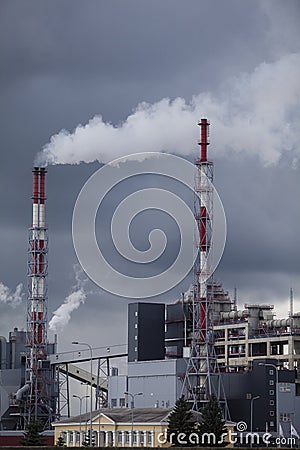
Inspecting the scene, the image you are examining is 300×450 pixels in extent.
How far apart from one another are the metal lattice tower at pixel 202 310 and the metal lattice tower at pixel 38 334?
18.2 m

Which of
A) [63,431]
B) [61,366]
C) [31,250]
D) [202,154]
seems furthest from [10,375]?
[202,154]

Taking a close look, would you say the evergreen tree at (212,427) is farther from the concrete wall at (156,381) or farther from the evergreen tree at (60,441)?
the concrete wall at (156,381)

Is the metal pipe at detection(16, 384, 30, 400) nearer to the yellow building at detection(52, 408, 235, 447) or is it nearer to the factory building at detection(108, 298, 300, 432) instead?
the factory building at detection(108, 298, 300, 432)

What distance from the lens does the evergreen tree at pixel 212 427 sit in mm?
76312

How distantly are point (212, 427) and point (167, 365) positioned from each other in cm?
2360

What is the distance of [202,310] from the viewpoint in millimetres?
98188

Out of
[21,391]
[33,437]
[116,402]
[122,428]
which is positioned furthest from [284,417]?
[33,437]

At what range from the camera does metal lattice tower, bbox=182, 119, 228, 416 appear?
97.4 meters

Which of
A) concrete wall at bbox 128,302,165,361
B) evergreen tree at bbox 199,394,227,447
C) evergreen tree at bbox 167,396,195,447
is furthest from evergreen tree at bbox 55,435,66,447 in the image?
concrete wall at bbox 128,302,165,361

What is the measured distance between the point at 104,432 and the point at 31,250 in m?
27.2

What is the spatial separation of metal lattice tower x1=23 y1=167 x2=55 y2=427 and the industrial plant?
0.10 metres
